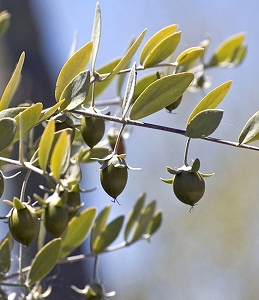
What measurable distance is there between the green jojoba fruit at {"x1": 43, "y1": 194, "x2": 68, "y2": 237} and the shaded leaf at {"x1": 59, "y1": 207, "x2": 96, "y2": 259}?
173 millimetres

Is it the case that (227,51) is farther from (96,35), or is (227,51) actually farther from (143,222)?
(96,35)

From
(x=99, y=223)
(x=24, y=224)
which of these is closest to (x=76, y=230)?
(x=99, y=223)

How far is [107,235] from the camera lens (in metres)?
0.90

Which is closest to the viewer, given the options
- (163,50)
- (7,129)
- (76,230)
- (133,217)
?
(7,129)

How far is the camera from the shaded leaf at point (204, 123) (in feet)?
1.91

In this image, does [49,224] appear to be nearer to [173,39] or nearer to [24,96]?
[173,39]

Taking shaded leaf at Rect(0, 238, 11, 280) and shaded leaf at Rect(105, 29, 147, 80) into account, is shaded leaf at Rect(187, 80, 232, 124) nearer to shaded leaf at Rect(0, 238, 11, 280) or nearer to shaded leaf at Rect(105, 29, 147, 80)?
shaded leaf at Rect(105, 29, 147, 80)

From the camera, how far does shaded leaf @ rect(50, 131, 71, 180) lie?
1.76 ft

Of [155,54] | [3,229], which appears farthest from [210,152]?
[155,54]

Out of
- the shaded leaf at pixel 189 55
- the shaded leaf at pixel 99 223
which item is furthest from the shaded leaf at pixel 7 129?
the shaded leaf at pixel 99 223

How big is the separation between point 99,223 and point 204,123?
344 millimetres

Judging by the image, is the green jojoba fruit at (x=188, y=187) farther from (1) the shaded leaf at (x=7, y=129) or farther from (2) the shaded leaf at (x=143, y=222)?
(2) the shaded leaf at (x=143, y=222)

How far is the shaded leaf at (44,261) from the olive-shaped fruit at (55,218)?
4cm

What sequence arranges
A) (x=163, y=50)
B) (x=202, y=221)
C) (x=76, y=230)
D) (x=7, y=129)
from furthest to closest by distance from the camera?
(x=202, y=221) < (x=76, y=230) < (x=163, y=50) < (x=7, y=129)
